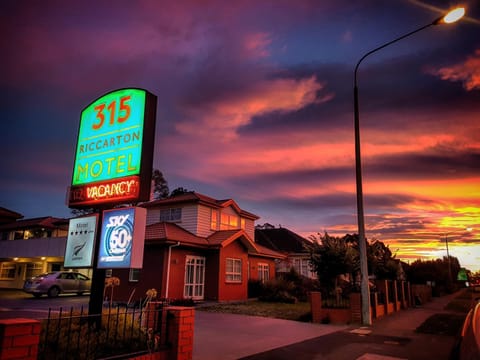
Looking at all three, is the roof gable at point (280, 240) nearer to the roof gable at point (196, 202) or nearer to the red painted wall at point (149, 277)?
the roof gable at point (196, 202)

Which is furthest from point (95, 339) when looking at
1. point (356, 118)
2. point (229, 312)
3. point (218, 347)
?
point (356, 118)

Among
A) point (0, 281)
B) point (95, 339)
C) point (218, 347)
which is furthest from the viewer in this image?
point (0, 281)

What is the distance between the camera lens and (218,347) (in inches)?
A: 349

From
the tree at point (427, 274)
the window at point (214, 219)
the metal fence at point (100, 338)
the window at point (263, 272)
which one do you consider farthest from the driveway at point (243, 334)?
the tree at point (427, 274)

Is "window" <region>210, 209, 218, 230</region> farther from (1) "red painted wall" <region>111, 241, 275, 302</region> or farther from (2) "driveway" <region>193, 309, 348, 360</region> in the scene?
(2) "driveway" <region>193, 309, 348, 360</region>

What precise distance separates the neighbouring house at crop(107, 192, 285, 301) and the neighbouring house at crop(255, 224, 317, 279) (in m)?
10.8

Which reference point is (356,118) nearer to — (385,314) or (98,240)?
(385,314)

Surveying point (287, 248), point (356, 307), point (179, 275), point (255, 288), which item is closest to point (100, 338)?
point (356, 307)

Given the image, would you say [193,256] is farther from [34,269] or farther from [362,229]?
[34,269]

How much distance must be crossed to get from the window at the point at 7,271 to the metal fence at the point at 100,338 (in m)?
35.0

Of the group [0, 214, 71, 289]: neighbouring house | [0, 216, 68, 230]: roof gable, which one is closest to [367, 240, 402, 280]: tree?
[0, 214, 71, 289]: neighbouring house

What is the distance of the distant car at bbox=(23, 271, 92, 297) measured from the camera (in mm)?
22453

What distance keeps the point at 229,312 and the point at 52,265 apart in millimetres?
23982

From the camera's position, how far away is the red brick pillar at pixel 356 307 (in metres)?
13.5
